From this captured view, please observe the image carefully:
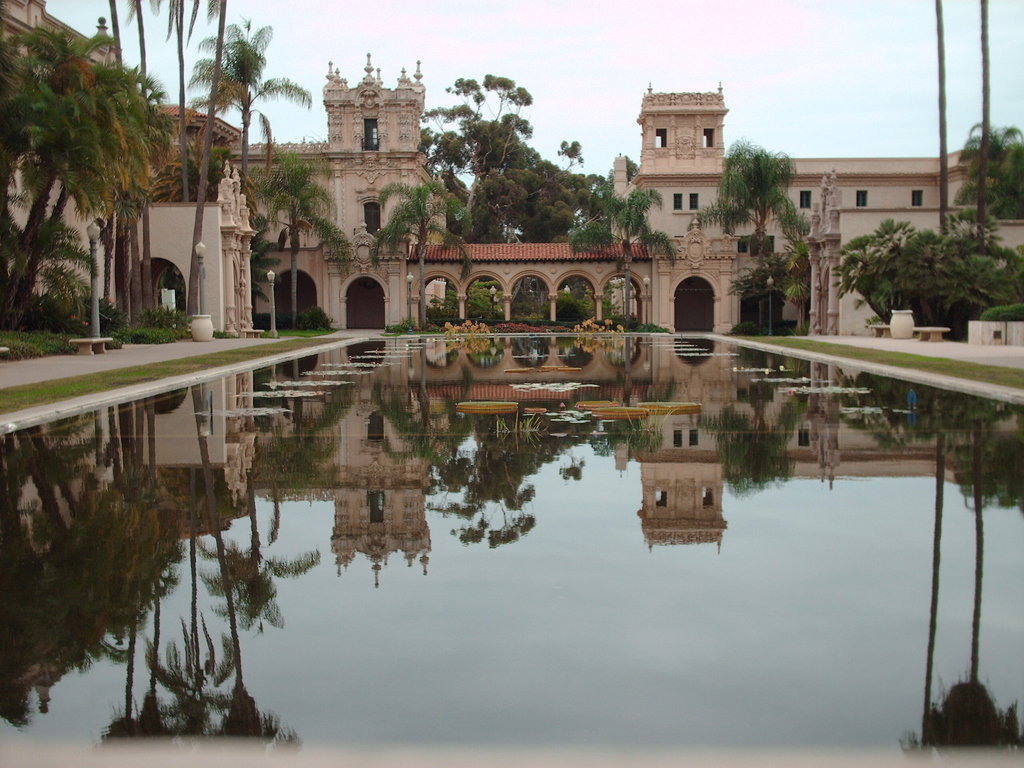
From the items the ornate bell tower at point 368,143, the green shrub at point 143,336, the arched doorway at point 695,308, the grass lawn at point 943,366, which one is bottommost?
the grass lawn at point 943,366

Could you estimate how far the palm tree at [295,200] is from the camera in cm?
5638

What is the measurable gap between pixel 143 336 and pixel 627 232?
31034mm

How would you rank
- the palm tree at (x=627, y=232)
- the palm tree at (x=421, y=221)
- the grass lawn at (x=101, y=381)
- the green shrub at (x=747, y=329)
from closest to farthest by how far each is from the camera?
the grass lawn at (x=101, y=381) < the green shrub at (x=747, y=329) < the palm tree at (x=421, y=221) < the palm tree at (x=627, y=232)

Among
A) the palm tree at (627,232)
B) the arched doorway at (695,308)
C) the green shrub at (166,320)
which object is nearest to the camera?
the green shrub at (166,320)

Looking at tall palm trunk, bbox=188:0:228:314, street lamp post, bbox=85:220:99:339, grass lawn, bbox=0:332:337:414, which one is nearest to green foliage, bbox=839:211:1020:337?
grass lawn, bbox=0:332:337:414

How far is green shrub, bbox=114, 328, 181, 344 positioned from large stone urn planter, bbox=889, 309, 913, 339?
2542cm

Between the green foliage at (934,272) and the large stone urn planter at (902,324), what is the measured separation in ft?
2.52

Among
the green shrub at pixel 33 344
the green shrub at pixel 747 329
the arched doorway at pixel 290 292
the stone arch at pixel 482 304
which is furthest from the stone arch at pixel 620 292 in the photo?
the green shrub at pixel 33 344

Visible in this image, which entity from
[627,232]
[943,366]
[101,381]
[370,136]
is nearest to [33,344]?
[101,381]

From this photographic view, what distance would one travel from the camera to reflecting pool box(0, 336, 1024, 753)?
383 cm

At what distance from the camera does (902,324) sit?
124 ft

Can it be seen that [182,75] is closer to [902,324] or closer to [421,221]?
[421,221]

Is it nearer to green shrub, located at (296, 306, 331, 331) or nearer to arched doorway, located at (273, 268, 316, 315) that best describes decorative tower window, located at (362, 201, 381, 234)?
arched doorway, located at (273, 268, 316, 315)

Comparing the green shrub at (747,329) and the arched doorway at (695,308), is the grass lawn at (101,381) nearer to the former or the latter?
the green shrub at (747,329)
